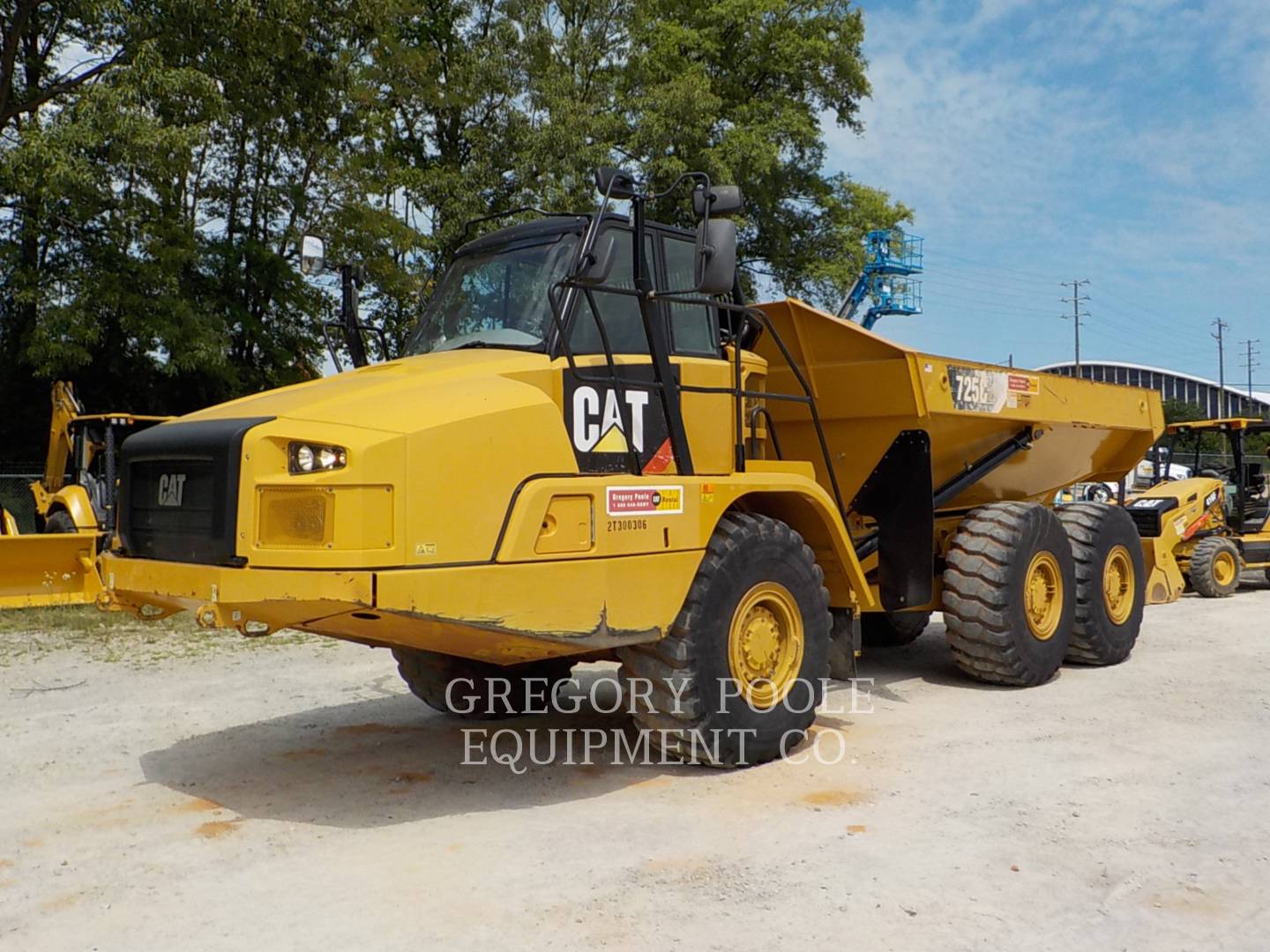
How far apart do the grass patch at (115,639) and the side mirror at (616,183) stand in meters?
5.94

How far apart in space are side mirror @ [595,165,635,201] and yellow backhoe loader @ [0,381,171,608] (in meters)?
6.08

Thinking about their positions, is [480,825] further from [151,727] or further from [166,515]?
[151,727]

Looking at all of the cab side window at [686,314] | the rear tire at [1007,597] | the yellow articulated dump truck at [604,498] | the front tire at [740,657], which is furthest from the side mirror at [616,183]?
the rear tire at [1007,597]

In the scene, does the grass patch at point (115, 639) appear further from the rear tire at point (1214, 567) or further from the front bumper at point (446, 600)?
the rear tire at point (1214, 567)

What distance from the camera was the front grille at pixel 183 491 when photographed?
4566 millimetres

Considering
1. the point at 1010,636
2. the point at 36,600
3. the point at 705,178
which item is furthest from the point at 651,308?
the point at 36,600

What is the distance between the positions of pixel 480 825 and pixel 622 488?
5.08ft

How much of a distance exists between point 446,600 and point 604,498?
88 centimetres

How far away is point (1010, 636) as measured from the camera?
24.5 feet

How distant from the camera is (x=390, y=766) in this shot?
19.1 ft

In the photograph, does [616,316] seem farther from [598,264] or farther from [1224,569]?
[1224,569]

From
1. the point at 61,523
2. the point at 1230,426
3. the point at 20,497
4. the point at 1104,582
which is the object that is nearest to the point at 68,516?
the point at 61,523

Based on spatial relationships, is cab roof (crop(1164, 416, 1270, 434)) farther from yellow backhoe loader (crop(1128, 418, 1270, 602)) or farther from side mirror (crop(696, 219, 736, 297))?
side mirror (crop(696, 219, 736, 297))

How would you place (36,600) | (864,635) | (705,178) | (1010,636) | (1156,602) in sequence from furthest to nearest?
(1156,602) → (36,600) → (864,635) → (1010,636) → (705,178)
